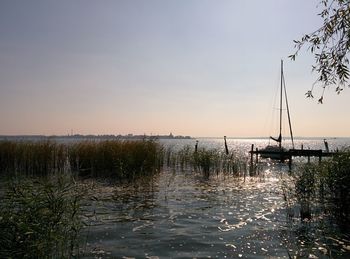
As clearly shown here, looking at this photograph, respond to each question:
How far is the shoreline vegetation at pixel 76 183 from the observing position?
255 inches

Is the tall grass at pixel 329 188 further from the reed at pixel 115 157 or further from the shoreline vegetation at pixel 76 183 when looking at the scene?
the reed at pixel 115 157

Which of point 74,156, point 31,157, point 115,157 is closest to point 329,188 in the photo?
point 115,157

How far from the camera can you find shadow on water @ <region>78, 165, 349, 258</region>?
31.5ft

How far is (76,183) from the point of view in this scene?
29.8ft

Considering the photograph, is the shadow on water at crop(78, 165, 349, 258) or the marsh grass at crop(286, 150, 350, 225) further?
the marsh grass at crop(286, 150, 350, 225)

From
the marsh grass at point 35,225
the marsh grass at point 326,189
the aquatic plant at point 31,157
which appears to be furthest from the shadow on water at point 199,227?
the aquatic plant at point 31,157

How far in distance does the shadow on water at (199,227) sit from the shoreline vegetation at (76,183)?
1.02m

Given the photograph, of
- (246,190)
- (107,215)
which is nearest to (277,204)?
(246,190)

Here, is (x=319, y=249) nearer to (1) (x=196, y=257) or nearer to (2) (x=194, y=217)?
(1) (x=196, y=257)

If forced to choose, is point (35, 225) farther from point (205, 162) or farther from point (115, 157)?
point (205, 162)

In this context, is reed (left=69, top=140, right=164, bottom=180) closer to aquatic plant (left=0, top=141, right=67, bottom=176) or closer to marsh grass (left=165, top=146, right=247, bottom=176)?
aquatic plant (left=0, top=141, right=67, bottom=176)

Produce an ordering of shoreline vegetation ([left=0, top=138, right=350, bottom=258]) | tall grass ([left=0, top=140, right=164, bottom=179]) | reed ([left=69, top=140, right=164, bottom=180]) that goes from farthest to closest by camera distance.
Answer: tall grass ([left=0, top=140, right=164, bottom=179]), reed ([left=69, top=140, right=164, bottom=180]), shoreline vegetation ([left=0, top=138, right=350, bottom=258])

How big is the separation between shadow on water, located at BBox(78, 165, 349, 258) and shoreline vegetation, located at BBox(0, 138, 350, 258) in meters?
1.02

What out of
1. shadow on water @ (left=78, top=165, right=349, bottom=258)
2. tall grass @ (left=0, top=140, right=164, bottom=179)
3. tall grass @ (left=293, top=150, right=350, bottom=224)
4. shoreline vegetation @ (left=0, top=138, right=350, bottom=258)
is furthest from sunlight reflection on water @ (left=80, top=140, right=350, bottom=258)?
tall grass @ (left=0, top=140, right=164, bottom=179)
